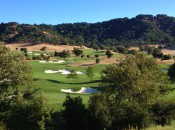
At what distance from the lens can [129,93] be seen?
40.3 metres

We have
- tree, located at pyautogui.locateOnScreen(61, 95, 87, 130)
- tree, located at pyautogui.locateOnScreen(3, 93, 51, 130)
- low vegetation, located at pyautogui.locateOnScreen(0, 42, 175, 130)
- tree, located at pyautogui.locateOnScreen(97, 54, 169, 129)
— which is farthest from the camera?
tree, located at pyautogui.locateOnScreen(61, 95, 87, 130)

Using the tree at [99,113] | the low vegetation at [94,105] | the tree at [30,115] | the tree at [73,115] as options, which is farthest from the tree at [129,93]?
the tree at [30,115]

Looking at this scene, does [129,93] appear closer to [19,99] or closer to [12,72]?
[19,99]

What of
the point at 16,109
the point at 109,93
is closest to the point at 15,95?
the point at 16,109

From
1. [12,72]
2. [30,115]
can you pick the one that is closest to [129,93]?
[30,115]

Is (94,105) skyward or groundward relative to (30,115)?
skyward

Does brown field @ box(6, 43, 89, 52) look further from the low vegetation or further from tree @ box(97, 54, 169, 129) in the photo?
tree @ box(97, 54, 169, 129)

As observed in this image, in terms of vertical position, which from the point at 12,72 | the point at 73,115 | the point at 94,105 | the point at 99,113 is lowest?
the point at 73,115

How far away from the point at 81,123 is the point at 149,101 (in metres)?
7.88

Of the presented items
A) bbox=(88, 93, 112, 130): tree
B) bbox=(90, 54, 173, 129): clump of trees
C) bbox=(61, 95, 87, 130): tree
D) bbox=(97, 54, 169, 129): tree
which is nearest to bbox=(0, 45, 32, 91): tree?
bbox=(61, 95, 87, 130): tree

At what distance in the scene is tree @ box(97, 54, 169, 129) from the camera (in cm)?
3744

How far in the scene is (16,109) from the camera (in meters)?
38.4

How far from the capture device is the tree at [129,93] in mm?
37438

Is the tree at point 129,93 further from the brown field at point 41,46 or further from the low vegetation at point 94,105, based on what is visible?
the brown field at point 41,46
